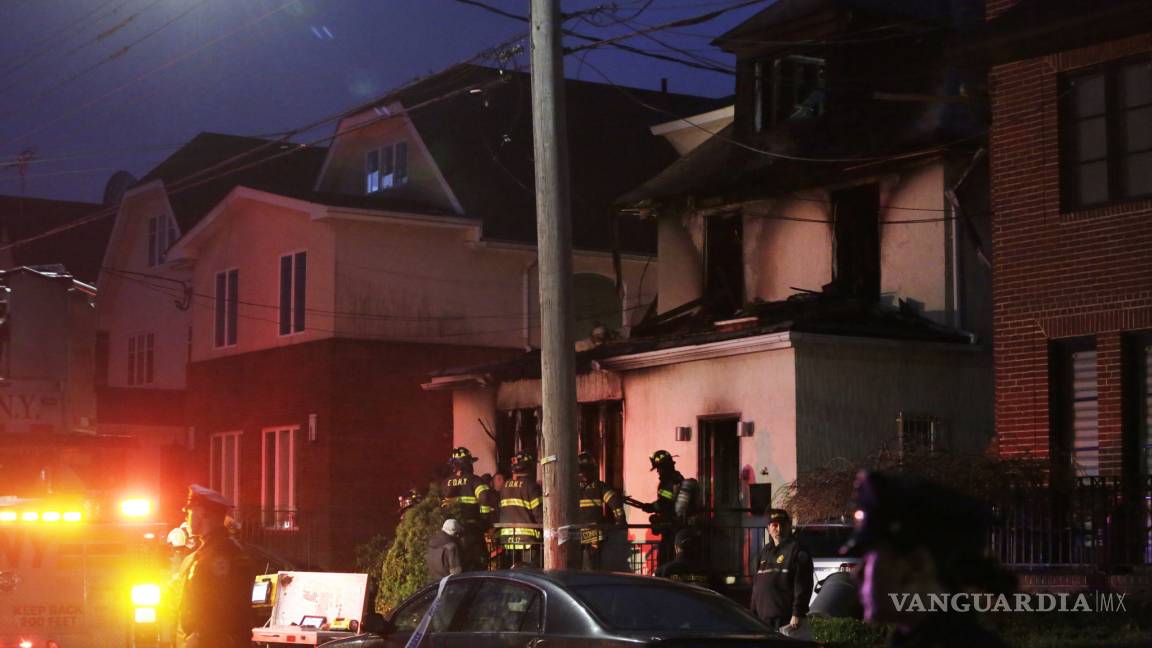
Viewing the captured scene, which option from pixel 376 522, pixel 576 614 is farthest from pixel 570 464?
pixel 376 522

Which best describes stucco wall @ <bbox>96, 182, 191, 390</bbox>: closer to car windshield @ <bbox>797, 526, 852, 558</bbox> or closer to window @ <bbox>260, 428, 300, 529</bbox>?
window @ <bbox>260, 428, 300, 529</bbox>

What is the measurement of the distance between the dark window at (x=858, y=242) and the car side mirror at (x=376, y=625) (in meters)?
12.1

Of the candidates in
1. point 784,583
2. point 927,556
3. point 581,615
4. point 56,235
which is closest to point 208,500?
point 581,615

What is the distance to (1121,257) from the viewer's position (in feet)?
54.9

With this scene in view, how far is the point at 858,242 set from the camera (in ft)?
73.7

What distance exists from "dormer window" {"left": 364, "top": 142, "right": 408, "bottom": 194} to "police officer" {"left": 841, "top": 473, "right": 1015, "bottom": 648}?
28.5m

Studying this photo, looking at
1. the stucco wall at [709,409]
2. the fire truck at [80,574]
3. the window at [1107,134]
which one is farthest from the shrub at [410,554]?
the window at [1107,134]

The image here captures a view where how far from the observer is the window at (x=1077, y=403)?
17.2 meters

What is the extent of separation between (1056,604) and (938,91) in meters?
9.50

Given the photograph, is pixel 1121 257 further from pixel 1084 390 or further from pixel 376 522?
pixel 376 522

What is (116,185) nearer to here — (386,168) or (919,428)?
(386,168)

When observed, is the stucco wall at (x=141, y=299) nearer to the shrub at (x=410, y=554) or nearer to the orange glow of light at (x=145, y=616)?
the shrub at (x=410, y=554)

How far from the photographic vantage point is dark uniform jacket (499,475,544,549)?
19.1 meters

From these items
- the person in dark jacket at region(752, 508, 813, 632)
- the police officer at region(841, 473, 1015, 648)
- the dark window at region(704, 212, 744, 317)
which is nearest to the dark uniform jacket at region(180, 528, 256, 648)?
the person in dark jacket at region(752, 508, 813, 632)
